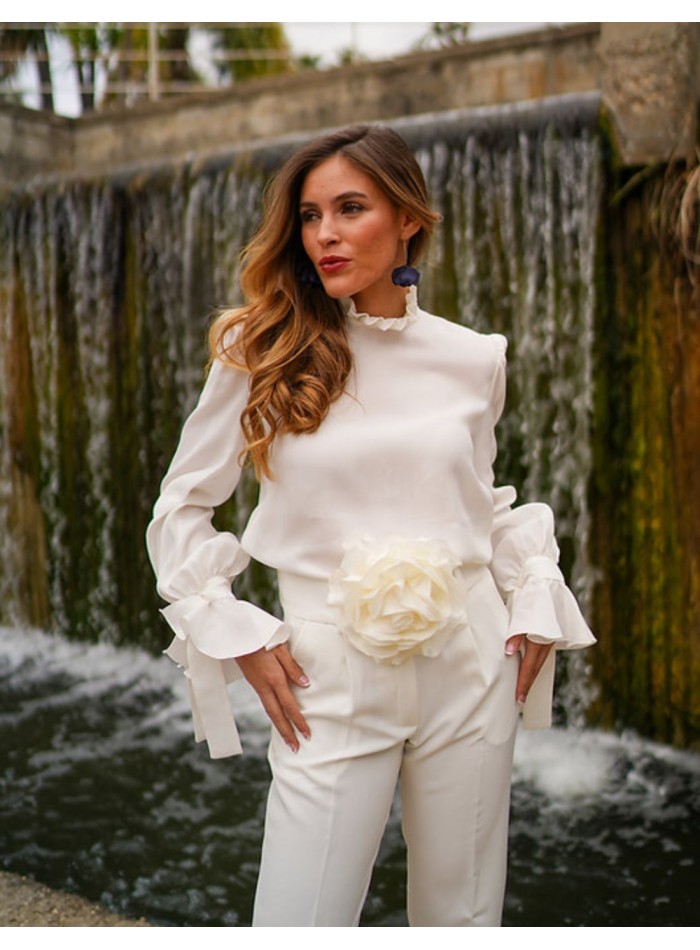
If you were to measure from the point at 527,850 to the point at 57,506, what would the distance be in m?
4.14

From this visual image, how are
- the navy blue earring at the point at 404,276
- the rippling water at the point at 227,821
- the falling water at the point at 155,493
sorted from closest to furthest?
the navy blue earring at the point at 404,276, the rippling water at the point at 227,821, the falling water at the point at 155,493

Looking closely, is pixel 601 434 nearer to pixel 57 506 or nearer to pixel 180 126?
pixel 57 506

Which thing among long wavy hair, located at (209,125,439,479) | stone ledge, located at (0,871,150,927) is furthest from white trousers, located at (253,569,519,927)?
stone ledge, located at (0,871,150,927)

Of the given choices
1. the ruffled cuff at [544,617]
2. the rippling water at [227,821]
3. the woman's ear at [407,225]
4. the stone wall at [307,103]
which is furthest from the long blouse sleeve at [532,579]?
the stone wall at [307,103]

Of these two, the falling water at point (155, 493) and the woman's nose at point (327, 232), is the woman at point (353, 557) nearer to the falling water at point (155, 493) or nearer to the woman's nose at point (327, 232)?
the woman's nose at point (327, 232)

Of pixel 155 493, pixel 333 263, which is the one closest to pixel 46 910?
pixel 333 263

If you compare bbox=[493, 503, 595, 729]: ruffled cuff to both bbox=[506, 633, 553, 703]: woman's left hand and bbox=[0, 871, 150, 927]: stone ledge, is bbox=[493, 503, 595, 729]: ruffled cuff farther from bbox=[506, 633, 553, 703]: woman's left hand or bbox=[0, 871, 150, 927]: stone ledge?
bbox=[0, 871, 150, 927]: stone ledge

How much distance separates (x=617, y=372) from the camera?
15.0ft

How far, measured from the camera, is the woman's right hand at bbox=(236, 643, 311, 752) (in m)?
1.60

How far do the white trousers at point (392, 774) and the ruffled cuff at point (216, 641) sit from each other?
0.24 ft

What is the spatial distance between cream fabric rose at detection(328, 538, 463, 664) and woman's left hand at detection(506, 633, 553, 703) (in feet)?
0.53

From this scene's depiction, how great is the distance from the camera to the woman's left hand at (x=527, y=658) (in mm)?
1709

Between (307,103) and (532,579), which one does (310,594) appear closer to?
(532,579)
